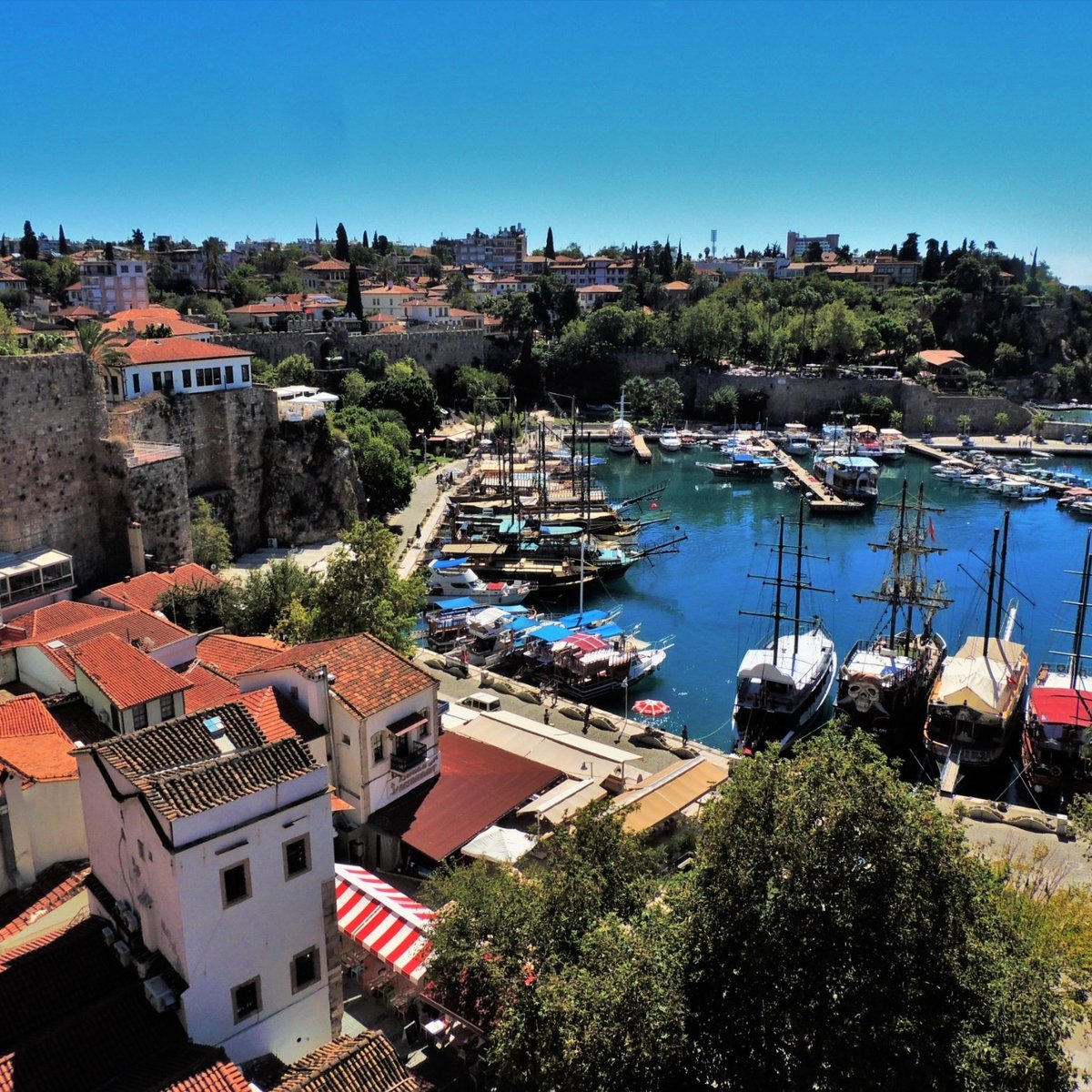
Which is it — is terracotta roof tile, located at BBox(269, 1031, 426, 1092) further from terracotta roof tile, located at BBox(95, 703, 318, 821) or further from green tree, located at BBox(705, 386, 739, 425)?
green tree, located at BBox(705, 386, 739, 425)

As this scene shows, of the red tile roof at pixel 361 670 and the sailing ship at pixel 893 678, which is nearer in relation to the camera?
the red tile roof at pixel 361 670

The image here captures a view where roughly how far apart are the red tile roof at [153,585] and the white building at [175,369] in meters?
10.3

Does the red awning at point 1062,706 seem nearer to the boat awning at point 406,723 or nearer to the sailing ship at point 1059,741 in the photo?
the sailing ship at point 1059,741

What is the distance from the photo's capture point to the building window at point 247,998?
468 inches

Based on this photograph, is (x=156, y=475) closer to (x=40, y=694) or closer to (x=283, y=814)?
(x=40, y=694)

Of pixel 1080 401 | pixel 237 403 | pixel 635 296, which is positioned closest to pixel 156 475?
pixel 237 403

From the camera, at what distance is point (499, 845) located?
1720 cm

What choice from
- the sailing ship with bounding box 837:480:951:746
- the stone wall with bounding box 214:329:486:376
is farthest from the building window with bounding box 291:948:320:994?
the stone wall with bounding box 214:329:486:376

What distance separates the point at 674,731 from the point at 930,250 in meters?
113

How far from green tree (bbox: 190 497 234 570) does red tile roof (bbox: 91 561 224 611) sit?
5.95m

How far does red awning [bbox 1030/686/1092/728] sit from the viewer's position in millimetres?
25484

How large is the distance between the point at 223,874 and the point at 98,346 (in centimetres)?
2967

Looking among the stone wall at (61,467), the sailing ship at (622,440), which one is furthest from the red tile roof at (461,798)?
the sailing ship at (622,440)

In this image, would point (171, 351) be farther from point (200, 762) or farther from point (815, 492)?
point (815, 492)
